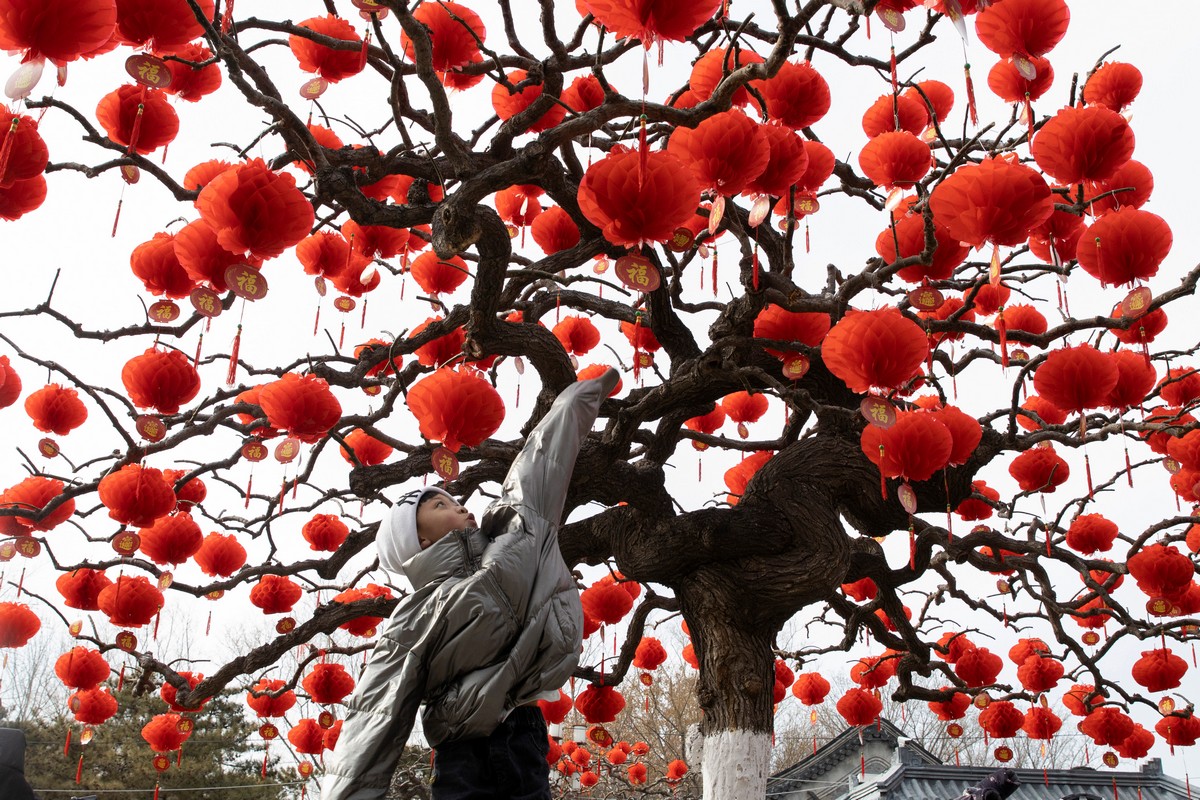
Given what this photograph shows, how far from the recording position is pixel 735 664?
16.9 ft

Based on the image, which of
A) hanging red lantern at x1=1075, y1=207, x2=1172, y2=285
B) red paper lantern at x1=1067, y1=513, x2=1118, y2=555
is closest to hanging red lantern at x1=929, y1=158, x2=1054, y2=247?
hanging red lantern at x1=1075, y1=207, x2=1172, y2=285

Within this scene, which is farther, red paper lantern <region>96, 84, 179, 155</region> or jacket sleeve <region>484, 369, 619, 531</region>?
red paper lantern <region>96, 84, 179, 155</region>

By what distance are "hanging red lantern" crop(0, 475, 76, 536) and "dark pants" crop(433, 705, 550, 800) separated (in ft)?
11.7

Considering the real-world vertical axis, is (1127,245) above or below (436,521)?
above

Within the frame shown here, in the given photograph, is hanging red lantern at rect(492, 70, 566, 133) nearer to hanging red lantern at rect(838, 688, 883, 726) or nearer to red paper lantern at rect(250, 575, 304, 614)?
red paper lantern at rect(250, 575, 304, 614)

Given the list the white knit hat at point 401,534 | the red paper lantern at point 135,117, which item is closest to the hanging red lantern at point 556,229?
the red paper lantern at point 135,117

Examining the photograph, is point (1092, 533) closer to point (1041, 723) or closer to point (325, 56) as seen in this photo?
point (1041, 723)

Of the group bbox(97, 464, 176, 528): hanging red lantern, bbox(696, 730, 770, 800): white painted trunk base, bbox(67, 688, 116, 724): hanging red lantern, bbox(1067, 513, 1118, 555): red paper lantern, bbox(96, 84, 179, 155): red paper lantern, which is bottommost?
bbox(696, 730, 770, 800): white painted trunk base

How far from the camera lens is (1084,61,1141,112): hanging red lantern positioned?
5.03 meters

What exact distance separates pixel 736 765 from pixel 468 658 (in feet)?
9.74

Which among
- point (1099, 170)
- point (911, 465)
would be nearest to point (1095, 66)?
point (1099, 170)

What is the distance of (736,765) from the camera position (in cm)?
489

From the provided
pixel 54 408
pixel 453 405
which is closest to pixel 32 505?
pixel 54 408

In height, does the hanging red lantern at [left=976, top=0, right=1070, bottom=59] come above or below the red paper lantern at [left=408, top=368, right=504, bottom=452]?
above
